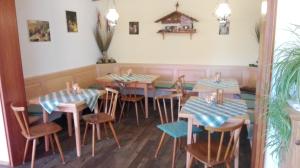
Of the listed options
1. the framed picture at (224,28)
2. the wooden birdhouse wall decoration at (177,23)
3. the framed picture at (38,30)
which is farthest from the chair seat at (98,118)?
the framed picture at (224,28)

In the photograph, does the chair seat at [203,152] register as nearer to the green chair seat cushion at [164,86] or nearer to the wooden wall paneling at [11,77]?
the wooden wall paneling at [11,77]

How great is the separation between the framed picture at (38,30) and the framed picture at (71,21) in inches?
22.3

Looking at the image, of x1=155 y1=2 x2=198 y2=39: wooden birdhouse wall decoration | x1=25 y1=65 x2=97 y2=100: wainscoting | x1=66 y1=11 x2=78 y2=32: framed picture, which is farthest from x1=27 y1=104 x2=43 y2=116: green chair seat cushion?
x1=155 y1=2 x2=198 y2=39: wooden birdhouse wall decoration

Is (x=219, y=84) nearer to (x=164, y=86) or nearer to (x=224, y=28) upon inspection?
(x=164, y=86)

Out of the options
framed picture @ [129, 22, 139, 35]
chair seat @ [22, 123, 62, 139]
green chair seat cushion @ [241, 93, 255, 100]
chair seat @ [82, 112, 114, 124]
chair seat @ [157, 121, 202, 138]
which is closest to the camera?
chair seat @ [157, 121, 202, 138]

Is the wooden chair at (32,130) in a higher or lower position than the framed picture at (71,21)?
lower

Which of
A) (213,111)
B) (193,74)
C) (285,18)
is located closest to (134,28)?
(193,74)

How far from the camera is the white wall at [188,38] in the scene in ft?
15.8

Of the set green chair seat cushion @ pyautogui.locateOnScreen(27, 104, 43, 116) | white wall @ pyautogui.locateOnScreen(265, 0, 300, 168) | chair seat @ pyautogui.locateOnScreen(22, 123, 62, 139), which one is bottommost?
chair seat @ pyautogui.locateOnScreen(22, 123, 62, 139)

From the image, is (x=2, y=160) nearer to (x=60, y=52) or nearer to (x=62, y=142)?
(x=62, y=142)

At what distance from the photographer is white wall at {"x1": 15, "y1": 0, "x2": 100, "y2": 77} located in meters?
3.71

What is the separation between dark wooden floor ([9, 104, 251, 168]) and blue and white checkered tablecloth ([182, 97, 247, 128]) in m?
0.73

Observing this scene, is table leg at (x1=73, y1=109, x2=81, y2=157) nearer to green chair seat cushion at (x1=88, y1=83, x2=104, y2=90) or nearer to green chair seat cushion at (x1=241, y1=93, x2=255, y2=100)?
green chair seat cushion at (x1=88, y1=83, x2=104, y2=90)

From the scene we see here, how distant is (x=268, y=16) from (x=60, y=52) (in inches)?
146
